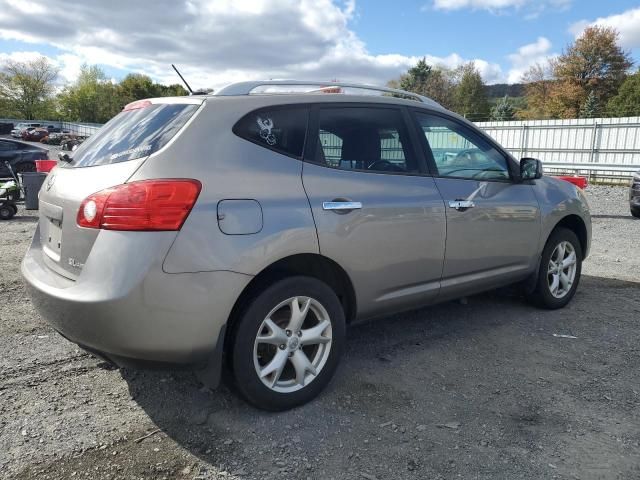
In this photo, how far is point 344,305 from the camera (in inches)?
134

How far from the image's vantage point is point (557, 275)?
489 cm

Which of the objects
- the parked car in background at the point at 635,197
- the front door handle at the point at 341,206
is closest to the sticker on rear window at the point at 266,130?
the front door handle at the point at 341,206

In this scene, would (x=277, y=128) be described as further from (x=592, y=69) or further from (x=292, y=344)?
(x=592, y=69)

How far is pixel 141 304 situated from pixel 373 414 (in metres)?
1.43

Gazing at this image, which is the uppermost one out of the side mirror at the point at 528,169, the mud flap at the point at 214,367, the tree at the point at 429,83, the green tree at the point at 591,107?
the tree at the point at 429,83

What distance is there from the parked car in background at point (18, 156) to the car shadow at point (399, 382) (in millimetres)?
15542

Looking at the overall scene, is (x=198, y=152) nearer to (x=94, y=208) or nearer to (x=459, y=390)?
(x=94, y=208)

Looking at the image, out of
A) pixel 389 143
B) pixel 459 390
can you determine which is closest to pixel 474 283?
pixel 459 390

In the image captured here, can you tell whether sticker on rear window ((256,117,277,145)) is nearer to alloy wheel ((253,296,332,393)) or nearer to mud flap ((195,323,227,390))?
alloy wheel ((253,296,332,393))

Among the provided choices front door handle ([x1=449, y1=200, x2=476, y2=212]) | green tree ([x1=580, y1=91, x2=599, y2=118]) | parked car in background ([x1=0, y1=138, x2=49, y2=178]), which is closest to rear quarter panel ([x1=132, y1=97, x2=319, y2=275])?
front door handle ([x1=449, y1=200, x2=476, y2=212])

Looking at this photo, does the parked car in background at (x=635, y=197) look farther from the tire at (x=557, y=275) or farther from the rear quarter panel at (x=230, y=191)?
the rear quarter panel at (x=230, y=191)

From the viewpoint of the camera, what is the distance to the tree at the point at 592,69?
4403 centimetres

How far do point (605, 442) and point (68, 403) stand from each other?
2957mm

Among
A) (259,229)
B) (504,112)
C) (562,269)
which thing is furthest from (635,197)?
(504,112)
